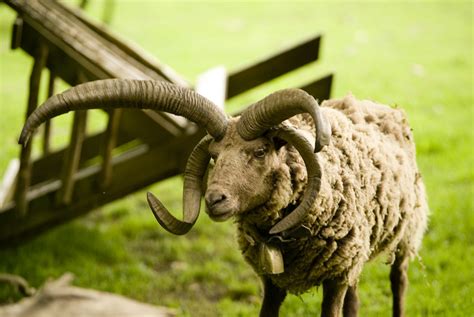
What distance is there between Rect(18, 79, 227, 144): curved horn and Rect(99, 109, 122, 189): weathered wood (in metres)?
2.12

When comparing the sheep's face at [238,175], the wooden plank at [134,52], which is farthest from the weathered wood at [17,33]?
the sheep's face at [238,175]

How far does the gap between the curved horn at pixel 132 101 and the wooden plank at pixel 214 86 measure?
225 centimetres

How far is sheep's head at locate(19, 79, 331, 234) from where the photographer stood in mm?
3293

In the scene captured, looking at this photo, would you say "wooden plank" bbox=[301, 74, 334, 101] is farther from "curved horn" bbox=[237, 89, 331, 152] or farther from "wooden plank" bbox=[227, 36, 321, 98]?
"curved horn" bbox=[237, 89, 331, 152]

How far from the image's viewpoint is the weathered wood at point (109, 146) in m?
5.54

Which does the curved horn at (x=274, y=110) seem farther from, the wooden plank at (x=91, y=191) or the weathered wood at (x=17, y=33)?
the weathered wood at (x=17, y=33)

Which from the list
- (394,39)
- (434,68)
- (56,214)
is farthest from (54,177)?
(394,39)

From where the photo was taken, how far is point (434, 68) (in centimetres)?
1157

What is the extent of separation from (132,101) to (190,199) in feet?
2.15

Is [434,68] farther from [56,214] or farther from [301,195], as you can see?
[301,195]

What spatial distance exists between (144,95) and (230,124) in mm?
500

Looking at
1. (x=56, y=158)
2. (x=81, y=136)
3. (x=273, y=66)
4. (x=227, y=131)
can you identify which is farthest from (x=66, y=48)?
(x=227, y=131)

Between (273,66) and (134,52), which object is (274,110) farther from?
(134,52)

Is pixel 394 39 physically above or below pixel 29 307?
above
